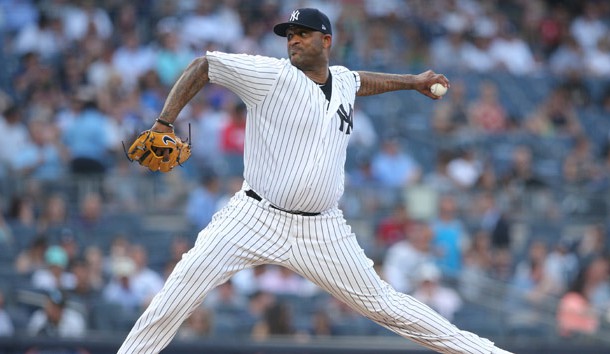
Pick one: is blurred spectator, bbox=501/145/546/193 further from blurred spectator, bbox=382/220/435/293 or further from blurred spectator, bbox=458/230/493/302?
blurred spectator, bbox=382/220/435/293

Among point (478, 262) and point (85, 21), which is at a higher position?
point (85, 21)

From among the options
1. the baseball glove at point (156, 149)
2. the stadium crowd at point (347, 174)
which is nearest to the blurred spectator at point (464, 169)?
the stadium crowd at point (347, 174)

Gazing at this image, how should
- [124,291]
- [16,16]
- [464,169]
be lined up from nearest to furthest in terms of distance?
[124,291]
[464,169]
[16,16]

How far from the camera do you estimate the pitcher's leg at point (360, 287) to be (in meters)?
5.17

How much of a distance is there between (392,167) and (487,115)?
1.68 meters

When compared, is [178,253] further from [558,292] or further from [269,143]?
[269,143]

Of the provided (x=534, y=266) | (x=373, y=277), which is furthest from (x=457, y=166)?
(x=373, y=277)

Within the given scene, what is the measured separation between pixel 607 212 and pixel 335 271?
6.92m

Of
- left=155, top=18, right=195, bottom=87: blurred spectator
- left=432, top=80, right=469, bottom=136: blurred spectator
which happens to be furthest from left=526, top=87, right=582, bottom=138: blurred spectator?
→ left=155, top=18, right=195, bottom=87: blurred spectator

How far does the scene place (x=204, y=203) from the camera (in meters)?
10.3

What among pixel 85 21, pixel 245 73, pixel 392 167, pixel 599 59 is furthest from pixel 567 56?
pixel 245 73

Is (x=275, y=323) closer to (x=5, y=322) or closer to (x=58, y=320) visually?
(x=58, y=320)

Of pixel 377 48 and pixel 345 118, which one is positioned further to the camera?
pixel 377 48

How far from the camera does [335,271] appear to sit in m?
5.19
